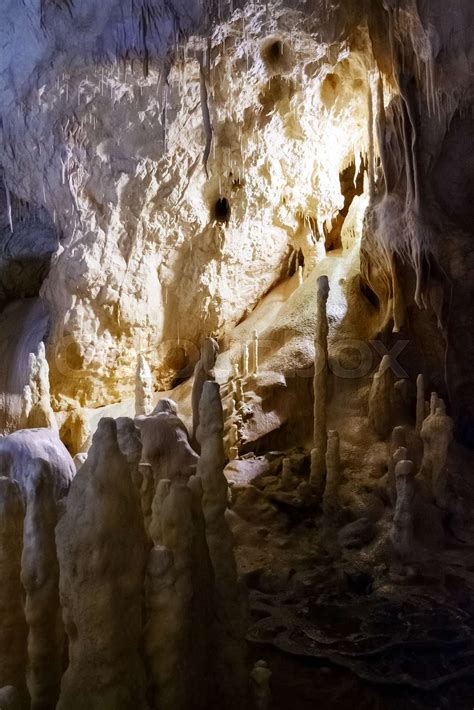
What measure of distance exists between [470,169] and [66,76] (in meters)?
6.01

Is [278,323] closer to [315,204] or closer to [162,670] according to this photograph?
[315,204]

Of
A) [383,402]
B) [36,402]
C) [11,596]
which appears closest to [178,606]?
[11,596]

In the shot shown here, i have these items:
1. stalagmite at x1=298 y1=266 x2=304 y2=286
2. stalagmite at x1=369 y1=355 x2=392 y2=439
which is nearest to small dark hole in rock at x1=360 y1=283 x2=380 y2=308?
stalagmite at x1=298 y1=266 x2=304 y2=286

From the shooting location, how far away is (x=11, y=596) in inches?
132

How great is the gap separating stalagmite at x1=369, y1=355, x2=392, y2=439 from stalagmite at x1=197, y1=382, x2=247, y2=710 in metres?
5.60

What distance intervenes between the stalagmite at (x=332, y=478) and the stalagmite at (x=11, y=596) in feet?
18.7

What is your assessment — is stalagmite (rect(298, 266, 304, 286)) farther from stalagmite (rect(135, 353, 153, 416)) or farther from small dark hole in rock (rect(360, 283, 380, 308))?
stalagmite (rect(135, 353, 153, 416))

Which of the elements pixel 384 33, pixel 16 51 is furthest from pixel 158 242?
pixel 384 33

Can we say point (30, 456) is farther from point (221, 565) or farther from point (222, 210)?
point (222, 210)

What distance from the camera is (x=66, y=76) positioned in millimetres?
9328

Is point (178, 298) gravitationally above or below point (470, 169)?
below

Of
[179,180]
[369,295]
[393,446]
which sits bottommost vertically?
[393,446]

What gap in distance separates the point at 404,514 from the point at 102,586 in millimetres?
5095

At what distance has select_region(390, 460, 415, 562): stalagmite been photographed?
737 cm
